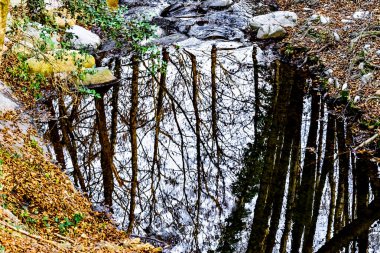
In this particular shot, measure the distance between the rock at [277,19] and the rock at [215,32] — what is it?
0.63 m

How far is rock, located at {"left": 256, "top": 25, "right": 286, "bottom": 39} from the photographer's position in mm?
15352

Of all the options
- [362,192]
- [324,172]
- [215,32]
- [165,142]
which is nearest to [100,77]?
[165,142]

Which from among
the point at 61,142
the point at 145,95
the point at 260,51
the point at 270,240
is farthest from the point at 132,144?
the point at 260,51

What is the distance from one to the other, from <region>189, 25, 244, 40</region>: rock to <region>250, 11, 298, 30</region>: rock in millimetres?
632

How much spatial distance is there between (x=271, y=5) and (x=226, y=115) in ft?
29.5

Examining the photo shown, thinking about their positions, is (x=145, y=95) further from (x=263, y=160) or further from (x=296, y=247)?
(x=296, y=247)

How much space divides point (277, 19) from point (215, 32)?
2.17 meters

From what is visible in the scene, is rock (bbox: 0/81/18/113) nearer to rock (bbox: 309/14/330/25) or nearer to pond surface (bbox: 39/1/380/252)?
pond surface (bbox: 39/1/380/252)

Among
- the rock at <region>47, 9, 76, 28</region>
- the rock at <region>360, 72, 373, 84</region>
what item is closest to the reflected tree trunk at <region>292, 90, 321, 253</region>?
the rock at <region>360, 72, 373, 84</region>

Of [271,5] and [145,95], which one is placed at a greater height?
[271,5]

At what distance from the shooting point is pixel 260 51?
14727 millimetres

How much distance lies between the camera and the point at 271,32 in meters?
15.4

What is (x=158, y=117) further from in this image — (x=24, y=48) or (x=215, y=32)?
(x=215, y=32)

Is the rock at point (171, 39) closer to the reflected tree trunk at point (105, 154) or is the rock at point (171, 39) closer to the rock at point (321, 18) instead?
the rock at point (321, 18)
